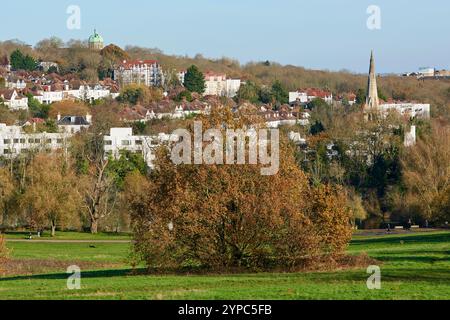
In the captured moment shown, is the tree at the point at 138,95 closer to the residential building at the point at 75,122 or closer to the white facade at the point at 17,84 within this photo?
the white facade at the point at 17,84

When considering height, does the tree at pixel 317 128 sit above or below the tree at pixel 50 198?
above

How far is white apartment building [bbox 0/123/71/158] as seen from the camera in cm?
8781

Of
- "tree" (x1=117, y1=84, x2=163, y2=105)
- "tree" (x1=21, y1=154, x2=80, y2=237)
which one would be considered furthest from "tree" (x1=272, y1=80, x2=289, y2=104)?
"tree" (x1=21, y1=154, x2=80, y2=237)

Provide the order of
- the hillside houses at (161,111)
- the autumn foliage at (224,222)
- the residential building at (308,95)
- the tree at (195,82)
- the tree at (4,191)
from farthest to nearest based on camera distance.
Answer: the tree at (195,82)
the residential building at (308,95)
the hillside houses at (161,111)
the tree at (4,191)
the autumn foliage at (224,222)

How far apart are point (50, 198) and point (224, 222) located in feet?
116

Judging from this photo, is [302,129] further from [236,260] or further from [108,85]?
[236,260]

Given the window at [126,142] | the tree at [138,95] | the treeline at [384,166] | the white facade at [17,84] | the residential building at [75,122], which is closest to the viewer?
the treeline at [384,166]

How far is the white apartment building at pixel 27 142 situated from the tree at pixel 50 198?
1427cm

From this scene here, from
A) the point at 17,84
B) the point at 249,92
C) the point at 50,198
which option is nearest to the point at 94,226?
the point at 50,198

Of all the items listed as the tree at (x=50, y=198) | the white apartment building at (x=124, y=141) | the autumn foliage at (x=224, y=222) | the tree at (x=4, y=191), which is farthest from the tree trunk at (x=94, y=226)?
the autumn foliage at (x=224, y=222)

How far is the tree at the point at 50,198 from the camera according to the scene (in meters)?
68.2

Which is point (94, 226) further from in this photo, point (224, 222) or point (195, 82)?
point (195, 82)

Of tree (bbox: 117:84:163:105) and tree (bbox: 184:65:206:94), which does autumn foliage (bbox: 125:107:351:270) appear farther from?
tree (bbox: 184:65:206:94)

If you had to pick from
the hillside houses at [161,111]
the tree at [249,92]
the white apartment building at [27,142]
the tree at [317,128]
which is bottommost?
the white apartment building at [27,142]
